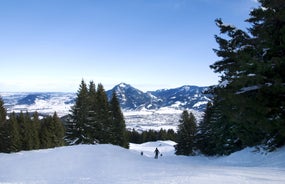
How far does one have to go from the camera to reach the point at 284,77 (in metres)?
19.2

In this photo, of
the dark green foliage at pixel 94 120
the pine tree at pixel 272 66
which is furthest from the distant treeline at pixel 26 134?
the pine tree at pixel 272 66

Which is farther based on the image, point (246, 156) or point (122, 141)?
point (122, 141)

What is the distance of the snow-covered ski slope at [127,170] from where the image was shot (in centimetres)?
1397

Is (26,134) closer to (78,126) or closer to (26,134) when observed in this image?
(26,134)

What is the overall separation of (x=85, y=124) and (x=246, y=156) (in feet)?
86.9

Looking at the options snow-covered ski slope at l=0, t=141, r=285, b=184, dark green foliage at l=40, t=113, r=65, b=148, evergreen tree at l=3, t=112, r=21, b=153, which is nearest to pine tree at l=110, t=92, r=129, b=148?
dark green foliage at l=40, t=113, r=65, b=148

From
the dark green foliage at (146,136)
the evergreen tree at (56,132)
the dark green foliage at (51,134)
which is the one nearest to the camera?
the dark green foliage at (51,134)

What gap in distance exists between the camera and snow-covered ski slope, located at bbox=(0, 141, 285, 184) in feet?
45.8

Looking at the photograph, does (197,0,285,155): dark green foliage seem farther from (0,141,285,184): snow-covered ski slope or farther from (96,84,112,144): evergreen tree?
(96,84,112,144): evergreen tree

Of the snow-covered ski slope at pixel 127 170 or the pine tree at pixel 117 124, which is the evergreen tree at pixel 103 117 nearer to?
the pine tree at pixel 117 124

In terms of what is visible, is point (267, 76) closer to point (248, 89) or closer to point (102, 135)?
point (248, 89)

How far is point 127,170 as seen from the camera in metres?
18.5

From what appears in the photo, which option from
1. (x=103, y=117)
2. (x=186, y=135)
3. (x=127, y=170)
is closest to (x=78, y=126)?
(x=103, y=117)

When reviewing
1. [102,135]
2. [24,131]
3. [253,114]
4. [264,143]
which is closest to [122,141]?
[102,135]
